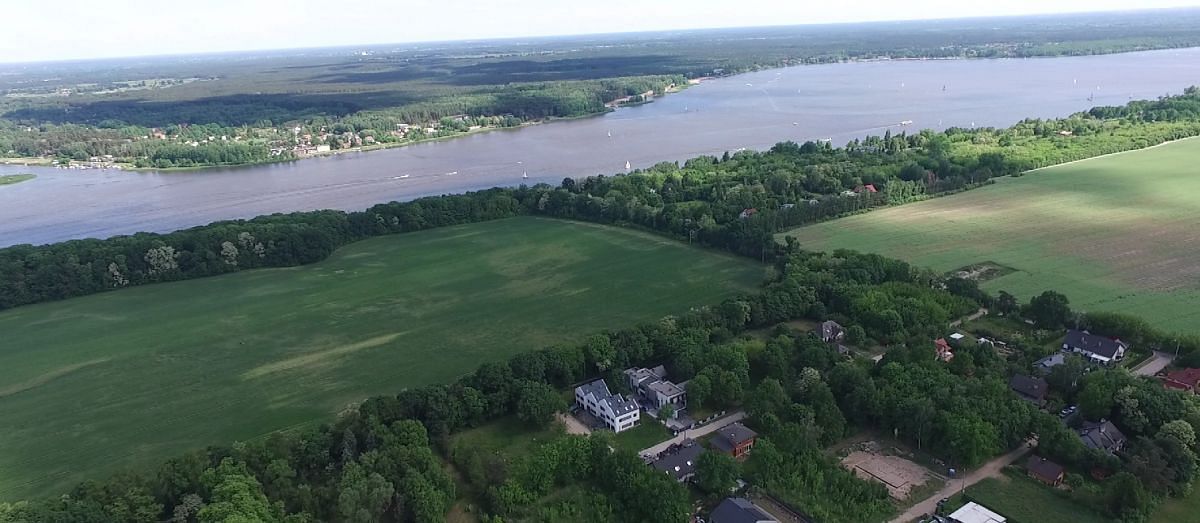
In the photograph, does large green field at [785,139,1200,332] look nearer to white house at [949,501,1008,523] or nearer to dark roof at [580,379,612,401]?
white house at [949,501,1008,523]

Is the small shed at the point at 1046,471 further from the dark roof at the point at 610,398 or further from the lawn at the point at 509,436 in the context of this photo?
the lawn at the point at 509,436

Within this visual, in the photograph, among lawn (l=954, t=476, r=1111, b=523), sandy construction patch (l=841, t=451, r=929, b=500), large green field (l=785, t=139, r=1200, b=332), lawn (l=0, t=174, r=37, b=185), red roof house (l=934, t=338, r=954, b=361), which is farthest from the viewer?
lawn (l=0, t=174, r=37, b=185)

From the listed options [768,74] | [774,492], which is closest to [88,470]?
[774,492]

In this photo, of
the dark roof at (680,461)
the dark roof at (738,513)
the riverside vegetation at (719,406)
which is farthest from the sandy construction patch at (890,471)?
the dark roof at (680,461)

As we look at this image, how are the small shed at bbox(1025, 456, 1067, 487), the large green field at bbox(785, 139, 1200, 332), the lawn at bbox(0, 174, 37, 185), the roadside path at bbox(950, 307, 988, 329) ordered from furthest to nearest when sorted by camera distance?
the lawn at bbox(0, 174, 37, 185) → the large green field at bbox(785, 139, 1200, 332) → the roadside path at bbox(950, 307, 988, 329) → the small shed at bbox(1025, 456, 1067, 487)

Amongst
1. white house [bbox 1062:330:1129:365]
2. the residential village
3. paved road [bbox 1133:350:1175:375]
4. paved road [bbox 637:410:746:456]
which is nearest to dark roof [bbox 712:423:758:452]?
the residential village

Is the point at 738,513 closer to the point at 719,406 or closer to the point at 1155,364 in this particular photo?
the point at 719,406

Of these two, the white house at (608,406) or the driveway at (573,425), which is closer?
the white house at (608,406)

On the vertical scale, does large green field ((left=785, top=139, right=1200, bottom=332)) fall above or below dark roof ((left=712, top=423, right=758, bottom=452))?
above
